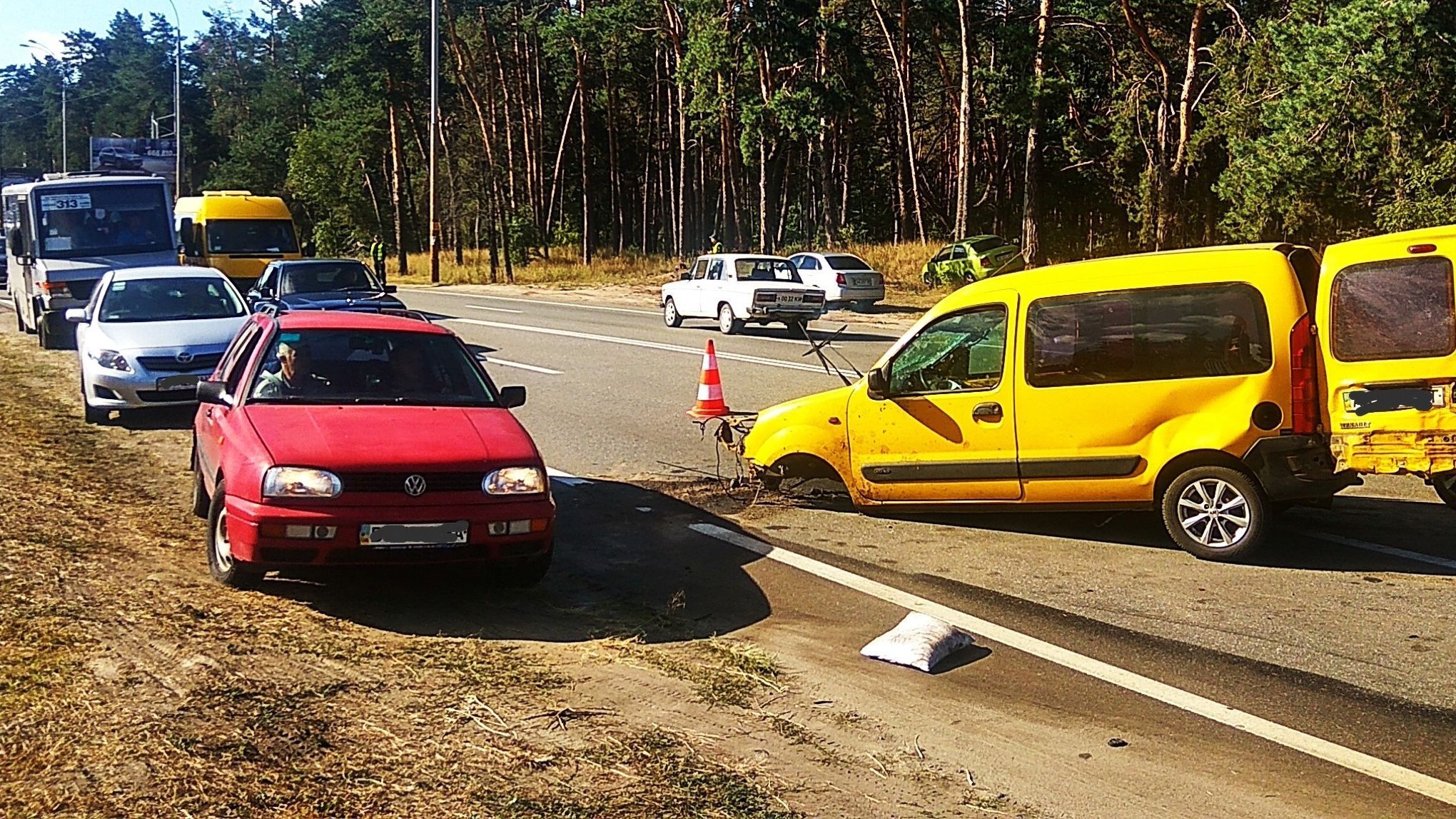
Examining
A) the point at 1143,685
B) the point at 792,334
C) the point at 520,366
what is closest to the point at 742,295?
the point at 792,334

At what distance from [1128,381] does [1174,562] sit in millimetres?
1143

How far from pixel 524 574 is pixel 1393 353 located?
5.06 meters

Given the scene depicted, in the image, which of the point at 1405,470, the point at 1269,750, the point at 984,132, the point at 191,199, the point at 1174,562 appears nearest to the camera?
the point at 1269,750

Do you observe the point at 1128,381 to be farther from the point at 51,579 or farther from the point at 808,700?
the point at 51,579

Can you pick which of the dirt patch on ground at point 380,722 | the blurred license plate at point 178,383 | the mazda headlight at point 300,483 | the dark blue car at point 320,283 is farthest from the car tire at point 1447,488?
the dark blue car at point 320,283

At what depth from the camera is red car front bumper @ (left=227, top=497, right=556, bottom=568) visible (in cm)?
662

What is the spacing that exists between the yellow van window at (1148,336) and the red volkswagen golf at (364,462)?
3418 mm

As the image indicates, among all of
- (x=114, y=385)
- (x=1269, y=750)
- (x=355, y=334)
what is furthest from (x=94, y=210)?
(x=1269, y=750)

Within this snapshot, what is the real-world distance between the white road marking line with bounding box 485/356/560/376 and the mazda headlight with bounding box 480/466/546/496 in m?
10.8

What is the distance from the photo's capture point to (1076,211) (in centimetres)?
6109

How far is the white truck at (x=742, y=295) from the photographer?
85.3ft

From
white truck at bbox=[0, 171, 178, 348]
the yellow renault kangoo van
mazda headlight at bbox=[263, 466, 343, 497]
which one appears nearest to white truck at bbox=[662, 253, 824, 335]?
white truck at bbox=[0, 171, 178, 348]

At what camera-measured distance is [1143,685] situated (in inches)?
235

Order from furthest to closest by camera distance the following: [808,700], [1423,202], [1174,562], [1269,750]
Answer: [1423,202]
[1174,562]
[808,700]
[1269,750]
